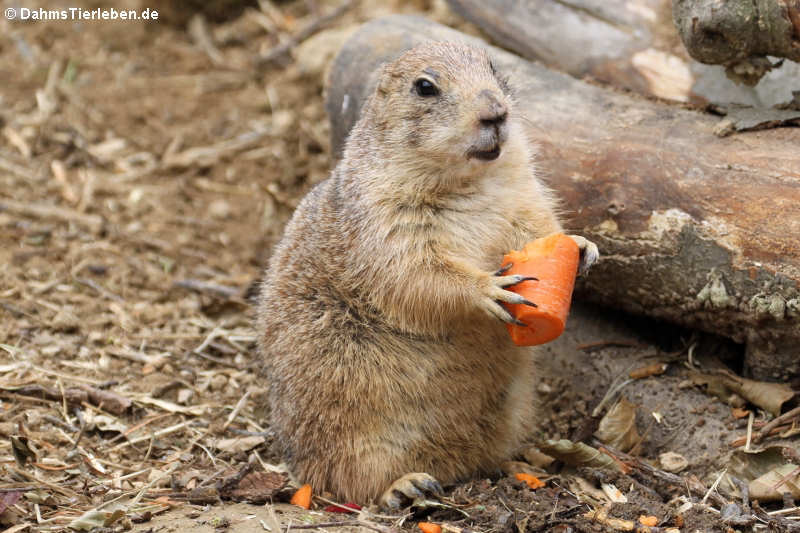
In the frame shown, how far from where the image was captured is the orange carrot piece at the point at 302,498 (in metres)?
4.65

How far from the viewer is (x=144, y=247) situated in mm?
7160

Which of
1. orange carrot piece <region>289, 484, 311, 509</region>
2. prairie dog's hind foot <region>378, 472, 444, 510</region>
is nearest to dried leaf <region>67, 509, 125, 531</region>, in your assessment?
orange carrot piece <region>289, 484, 311, 509</region>

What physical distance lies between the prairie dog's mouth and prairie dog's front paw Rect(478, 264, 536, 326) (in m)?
0.58

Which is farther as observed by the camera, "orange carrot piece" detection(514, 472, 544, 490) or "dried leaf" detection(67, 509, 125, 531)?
"orange carrot piece" detection(514, 472, 544, 490)

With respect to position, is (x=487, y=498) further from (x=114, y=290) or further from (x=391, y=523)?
(x=114, y=290)

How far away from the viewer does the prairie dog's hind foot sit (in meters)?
4.56

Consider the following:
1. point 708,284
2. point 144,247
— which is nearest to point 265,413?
point 144,247

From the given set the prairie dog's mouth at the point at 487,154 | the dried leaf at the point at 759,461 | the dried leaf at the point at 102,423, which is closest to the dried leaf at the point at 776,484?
the dried leaf at the point at 759,461

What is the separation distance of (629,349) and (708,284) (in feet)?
3.25

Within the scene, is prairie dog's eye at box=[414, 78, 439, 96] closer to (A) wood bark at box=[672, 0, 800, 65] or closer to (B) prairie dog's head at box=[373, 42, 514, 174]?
(B) prairie dog's head at box=[373, 42, 514, 174]

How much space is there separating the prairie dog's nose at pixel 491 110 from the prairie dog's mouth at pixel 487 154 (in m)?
0.12

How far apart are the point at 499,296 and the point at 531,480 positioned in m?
1.13

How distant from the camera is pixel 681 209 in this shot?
4.77m

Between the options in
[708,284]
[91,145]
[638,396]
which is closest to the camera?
[708,284]
